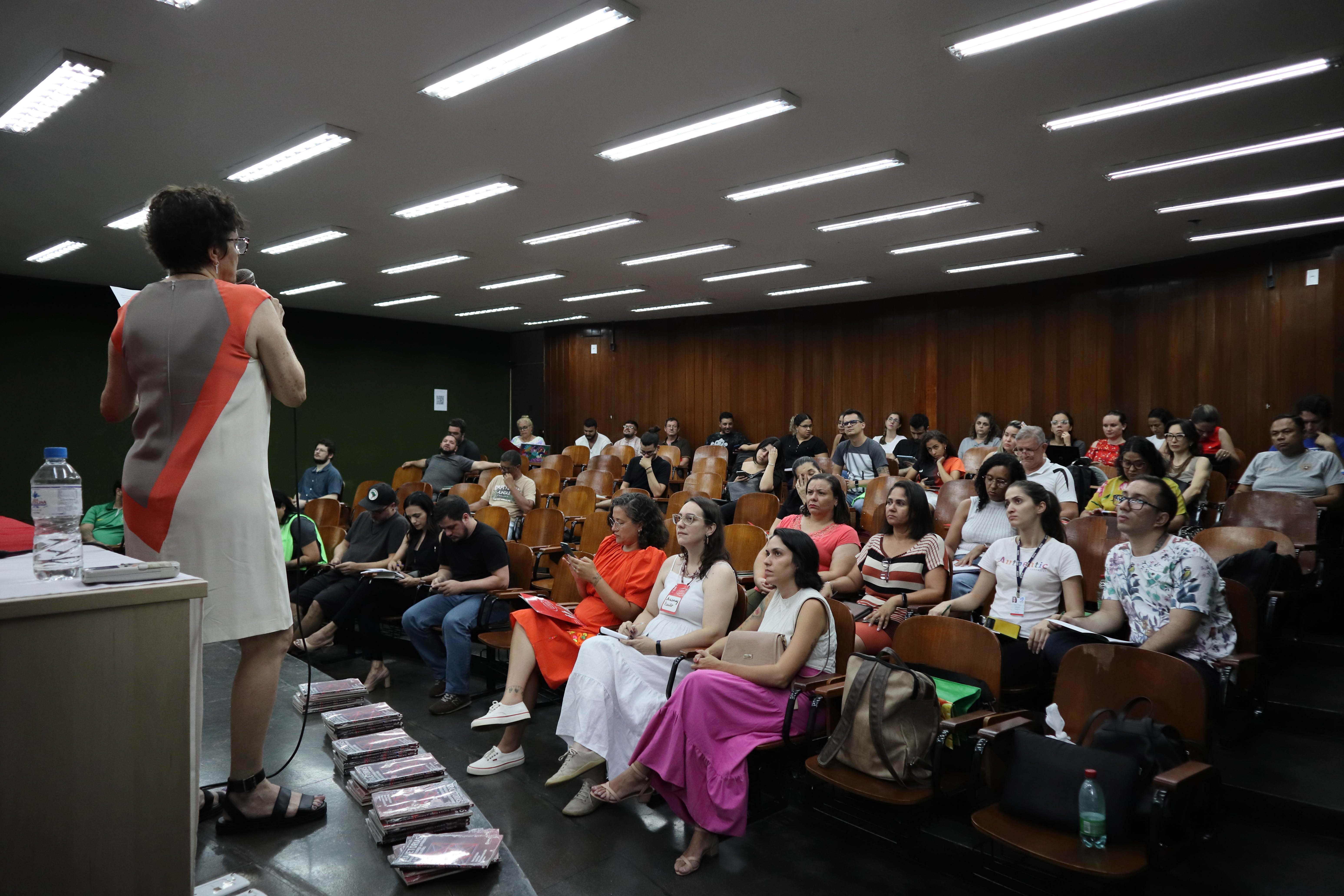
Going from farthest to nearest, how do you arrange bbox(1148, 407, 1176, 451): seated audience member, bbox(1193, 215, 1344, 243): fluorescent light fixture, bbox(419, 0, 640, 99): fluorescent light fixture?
1. bbox(1148, 407, 1176, 451): seated audience member
2. bbox(1193, 215, 1344, 243): fluorescent light fixture
3. bbox(419, 0, 640, 99): fluorescent light fixture

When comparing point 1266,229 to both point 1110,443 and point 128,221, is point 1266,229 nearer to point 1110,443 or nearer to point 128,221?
point 1110,443

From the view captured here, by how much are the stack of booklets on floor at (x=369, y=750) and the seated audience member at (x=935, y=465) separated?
5.37 meters

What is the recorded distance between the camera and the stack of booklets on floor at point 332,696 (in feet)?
10.4

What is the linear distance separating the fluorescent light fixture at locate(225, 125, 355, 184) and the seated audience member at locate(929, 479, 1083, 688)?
4160 mm

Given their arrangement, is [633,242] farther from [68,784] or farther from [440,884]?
[68,784]

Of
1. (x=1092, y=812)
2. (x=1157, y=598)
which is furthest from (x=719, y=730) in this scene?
(x=1157, y=598)

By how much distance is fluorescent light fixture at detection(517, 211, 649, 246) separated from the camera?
6.28 meters

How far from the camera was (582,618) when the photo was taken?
3.55 metres

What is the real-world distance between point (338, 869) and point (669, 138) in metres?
4.04

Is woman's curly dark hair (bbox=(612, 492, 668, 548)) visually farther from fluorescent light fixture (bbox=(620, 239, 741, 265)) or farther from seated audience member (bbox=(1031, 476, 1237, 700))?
fluorescent light fixture (bbox=(620, 239, 741, 265))

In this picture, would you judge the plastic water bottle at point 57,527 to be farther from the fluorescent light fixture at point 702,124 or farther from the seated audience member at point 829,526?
the fluorescent light fixture at point 702,124

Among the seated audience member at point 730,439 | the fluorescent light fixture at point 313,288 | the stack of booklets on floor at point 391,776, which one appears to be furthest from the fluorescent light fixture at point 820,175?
the fluorescent light fixture at point 313,288

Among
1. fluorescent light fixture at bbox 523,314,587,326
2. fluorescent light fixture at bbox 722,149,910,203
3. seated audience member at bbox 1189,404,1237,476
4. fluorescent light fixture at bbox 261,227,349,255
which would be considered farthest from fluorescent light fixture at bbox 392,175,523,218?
fluorescent light fixture at bbox 523,314,587,326

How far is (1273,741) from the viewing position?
295cm
